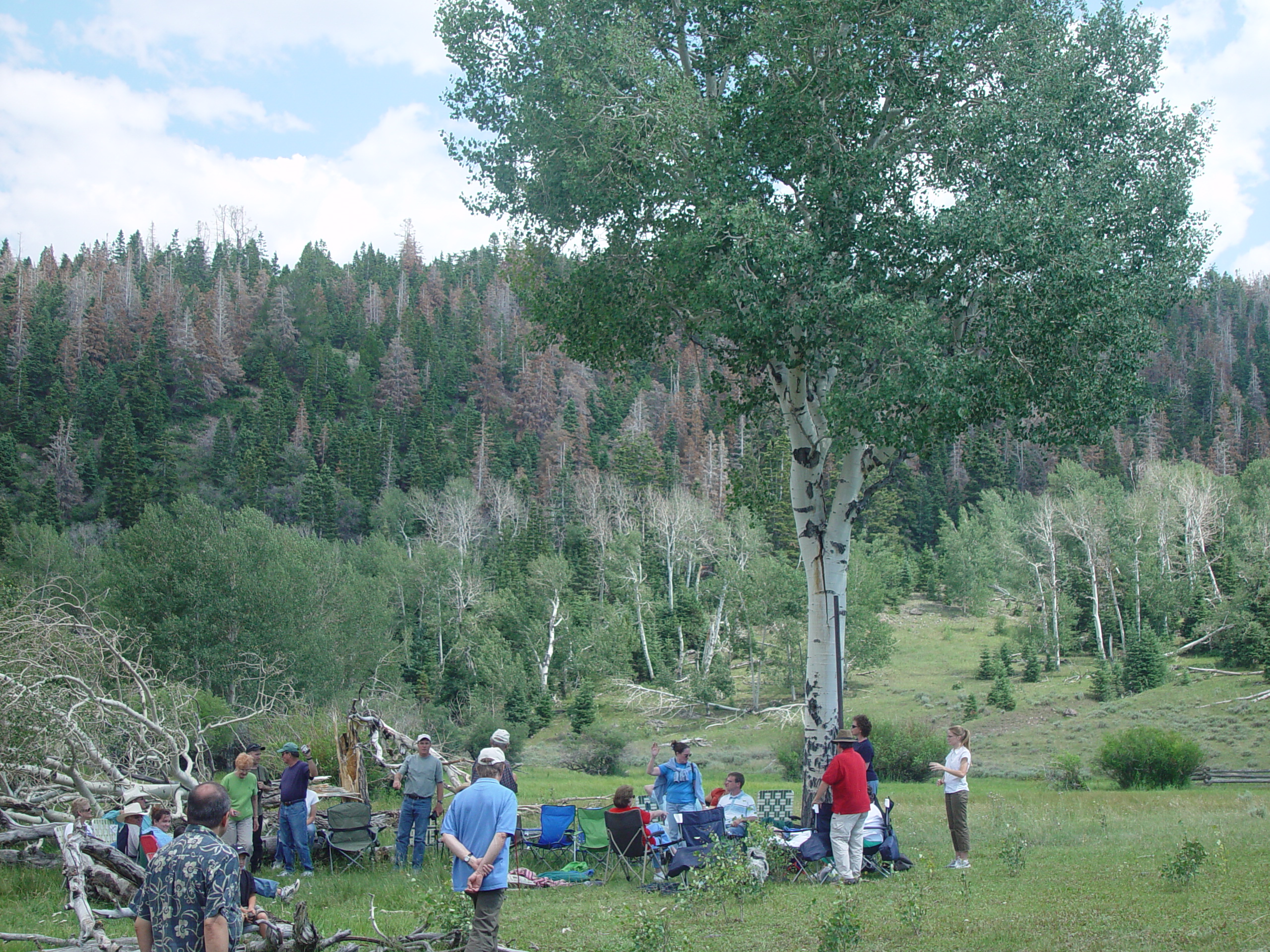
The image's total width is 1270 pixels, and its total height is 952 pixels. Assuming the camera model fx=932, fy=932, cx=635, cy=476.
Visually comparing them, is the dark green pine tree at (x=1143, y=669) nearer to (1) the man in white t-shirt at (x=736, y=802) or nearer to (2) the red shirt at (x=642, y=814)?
(1) the man in white t-shirt at (x=736, y=802)

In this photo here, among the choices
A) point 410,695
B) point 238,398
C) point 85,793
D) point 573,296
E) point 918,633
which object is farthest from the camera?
point 238,398

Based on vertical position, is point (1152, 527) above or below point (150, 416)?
below

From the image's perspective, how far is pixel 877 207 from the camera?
12453 mm

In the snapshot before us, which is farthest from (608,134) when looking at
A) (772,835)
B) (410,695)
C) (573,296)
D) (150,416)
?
(150,416)

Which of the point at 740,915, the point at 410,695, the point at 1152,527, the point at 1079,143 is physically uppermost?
the point at 1079,143

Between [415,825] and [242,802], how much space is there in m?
2.15

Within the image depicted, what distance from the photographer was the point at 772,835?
9.84m

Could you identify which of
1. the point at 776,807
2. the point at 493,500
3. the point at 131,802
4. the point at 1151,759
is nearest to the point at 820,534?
the point at 776,807

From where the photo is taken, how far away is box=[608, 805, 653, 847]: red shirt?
9.95 meters

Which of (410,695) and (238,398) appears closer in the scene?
(410,695)

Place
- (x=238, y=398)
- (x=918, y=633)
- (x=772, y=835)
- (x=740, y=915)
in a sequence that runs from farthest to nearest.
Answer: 1. (x=238, y=398)
2. (x=918, y=633)
3. (x=772, y=835)
4. (x=740, y=915)

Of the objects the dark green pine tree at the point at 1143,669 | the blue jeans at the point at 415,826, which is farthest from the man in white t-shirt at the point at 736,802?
the dark green pine tree at the point at 1143,669

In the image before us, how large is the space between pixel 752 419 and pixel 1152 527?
57876mm

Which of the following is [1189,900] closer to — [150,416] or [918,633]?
[918,633]
